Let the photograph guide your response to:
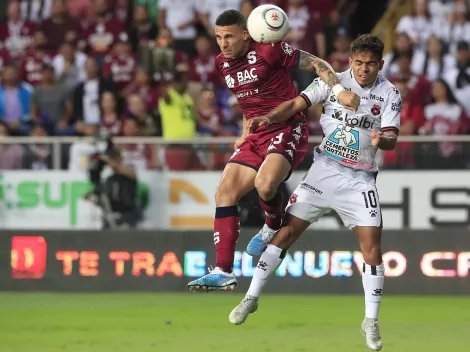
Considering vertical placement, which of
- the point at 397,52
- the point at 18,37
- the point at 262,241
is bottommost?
the point at 262,241

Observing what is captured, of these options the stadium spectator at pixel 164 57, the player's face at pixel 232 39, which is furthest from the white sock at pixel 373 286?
the stadium spectator at pixel 164 57

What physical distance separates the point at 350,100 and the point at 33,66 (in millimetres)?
10080

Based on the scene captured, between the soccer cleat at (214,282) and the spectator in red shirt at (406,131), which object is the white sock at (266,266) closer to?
the soccer cleat at (214,282)

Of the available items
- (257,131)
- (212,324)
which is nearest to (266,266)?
(257,131)

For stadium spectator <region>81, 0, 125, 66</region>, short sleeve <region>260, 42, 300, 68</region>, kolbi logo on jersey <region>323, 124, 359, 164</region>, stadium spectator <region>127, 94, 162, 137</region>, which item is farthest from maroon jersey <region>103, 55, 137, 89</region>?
kolbi logo on jersey <region>323, 124, 359, 164</region>

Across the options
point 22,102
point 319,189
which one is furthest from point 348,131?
point 22,102

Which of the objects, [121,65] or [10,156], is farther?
[121,65]

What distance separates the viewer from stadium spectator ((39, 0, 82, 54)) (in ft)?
61.5

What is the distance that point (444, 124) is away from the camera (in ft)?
49.6

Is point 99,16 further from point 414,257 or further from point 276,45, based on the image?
point 276,45

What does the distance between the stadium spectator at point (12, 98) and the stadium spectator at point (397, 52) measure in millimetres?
5176

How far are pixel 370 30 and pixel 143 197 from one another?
686 cm

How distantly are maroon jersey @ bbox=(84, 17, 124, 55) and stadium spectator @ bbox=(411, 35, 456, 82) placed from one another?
187 inches

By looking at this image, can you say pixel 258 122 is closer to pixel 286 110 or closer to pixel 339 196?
pixel 286 110
